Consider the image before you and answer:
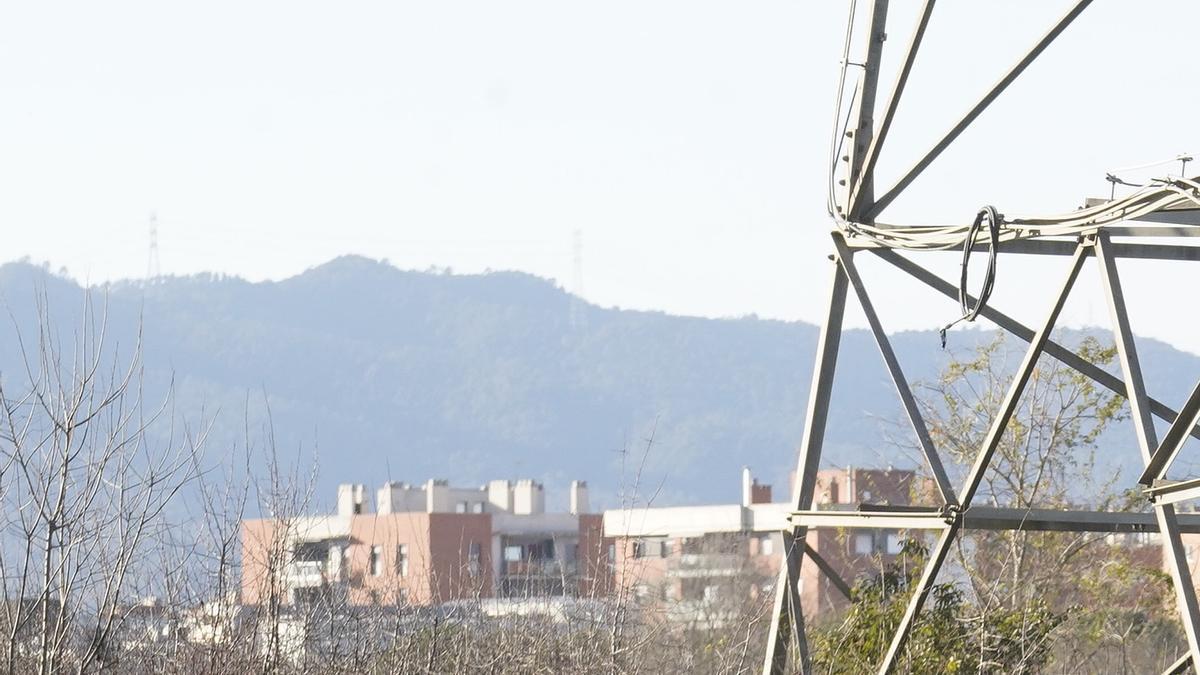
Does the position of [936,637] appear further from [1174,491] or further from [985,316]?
[1174,491]

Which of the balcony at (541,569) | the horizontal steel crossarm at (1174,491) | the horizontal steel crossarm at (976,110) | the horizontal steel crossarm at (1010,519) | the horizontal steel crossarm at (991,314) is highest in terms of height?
the horizontal steel crossarm at (976,110)

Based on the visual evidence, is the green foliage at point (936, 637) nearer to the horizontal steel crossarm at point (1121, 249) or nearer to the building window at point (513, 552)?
the horizontal steel crossarm at point (1121, 249)

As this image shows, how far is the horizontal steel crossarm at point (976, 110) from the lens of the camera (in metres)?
8.46

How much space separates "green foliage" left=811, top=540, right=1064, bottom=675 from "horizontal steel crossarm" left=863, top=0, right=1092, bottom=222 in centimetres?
355

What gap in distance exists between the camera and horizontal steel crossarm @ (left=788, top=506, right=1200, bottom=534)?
981 cm

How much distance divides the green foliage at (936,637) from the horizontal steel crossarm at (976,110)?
3547mm

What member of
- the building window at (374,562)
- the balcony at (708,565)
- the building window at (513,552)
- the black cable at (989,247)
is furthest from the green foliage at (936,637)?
the building window at (513,552)

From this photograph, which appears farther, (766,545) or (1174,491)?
(766,545)

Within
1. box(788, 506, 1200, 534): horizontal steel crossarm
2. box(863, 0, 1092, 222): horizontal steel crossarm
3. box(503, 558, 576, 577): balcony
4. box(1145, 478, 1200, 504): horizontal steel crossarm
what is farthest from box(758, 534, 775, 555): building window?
box(1145, 478, 1200, 504): horizontal steel crossarm

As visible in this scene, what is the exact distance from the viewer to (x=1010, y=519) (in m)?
9.80

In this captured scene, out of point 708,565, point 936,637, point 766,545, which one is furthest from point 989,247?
point 766,545

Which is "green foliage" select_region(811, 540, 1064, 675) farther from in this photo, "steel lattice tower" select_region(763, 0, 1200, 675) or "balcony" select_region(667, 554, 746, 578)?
"balcony" select_region(667, 554, 746, 578)

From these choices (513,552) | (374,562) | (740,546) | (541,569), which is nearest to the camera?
(541,569)

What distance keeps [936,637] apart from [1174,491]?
16.3 feet
